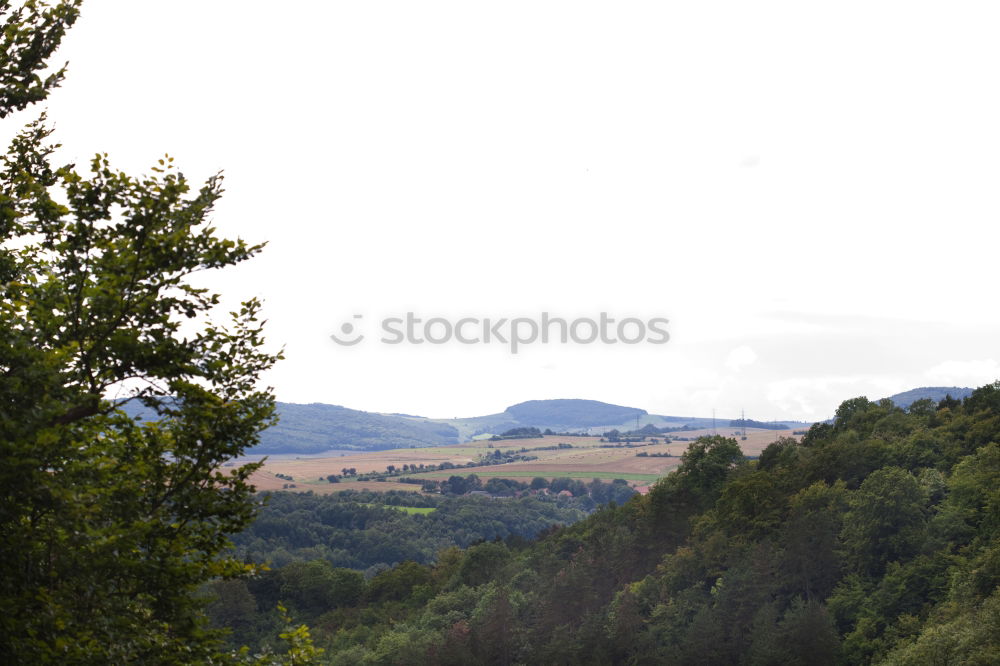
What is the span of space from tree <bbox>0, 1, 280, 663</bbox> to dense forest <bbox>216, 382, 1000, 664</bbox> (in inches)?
1531

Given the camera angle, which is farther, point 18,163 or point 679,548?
point 679,548

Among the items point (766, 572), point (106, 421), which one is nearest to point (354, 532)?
point (766, 572)

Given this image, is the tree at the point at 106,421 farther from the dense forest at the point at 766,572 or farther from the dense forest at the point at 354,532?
the dense forest at the point at 354,532

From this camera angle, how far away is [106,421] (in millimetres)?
14789

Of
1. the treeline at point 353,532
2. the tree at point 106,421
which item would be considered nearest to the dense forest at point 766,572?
the tree at point 106,421

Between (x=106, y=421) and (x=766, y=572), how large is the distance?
65.2 metres

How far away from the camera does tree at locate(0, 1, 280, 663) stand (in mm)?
12320

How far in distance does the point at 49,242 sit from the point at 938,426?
95.5 meters

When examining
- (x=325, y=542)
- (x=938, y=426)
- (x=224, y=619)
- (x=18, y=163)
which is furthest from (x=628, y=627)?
(x=325, y=542)

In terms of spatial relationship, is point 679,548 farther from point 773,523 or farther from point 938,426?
point 938,426

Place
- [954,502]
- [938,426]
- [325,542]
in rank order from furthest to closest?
[325,542] → [938,426] → [954,502]

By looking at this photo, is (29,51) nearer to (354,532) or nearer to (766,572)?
(766,572)

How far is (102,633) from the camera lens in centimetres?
1273

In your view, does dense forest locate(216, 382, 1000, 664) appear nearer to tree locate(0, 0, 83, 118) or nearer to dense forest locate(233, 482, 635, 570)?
tree locate(0, 0, 83, 118)
